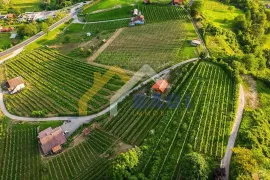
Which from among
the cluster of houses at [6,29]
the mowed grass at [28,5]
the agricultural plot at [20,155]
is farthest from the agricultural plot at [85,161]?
the mowed grass at [28,5]

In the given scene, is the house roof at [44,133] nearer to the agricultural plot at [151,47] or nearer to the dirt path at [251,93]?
the agricultural plot at [151,47]

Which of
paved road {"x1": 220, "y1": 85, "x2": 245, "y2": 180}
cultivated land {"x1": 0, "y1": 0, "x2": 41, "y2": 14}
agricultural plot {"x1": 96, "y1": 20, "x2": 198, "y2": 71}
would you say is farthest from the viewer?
cultivated land {"x1": 0, "y1": 0, "x2": 41, "y2": 14}

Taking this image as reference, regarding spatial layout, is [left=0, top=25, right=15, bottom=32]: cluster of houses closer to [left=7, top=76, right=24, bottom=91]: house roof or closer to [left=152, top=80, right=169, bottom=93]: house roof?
[left=7, top=76, right=24, bottom=91]: house roof

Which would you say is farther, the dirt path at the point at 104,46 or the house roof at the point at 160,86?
the dirt path at the point at 104,46

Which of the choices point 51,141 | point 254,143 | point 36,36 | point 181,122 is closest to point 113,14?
point 36,36

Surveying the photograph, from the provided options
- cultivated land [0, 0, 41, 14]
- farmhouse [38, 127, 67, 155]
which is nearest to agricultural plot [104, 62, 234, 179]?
farmhouse [38, 127, 67, 155]

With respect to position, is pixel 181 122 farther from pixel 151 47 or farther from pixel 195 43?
pixel 151 47
